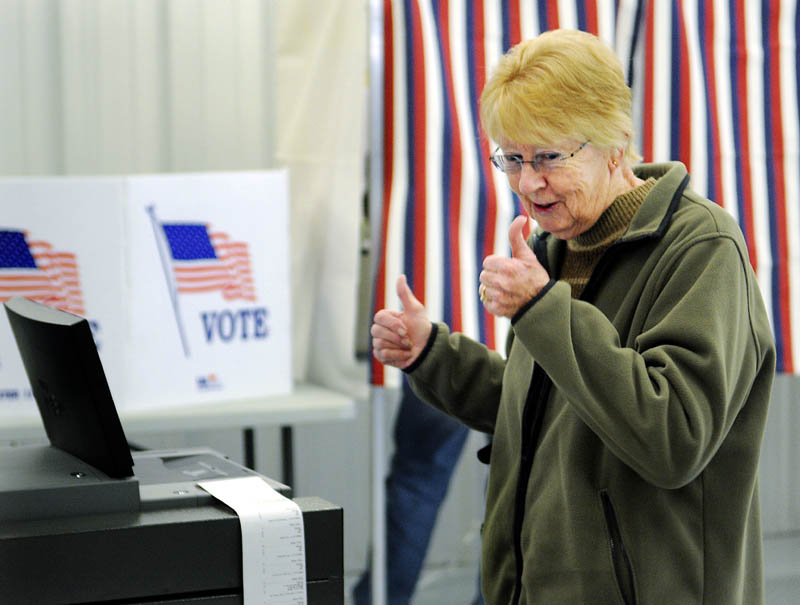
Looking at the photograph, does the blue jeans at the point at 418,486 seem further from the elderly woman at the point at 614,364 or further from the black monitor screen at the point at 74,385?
the black monitor screen at the point at 74,385

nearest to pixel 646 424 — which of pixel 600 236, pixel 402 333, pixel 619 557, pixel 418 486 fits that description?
pixel 619 557

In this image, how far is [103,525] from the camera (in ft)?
3.12

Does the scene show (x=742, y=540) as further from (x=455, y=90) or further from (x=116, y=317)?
(x=455, y=90)

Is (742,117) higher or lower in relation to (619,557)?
higher

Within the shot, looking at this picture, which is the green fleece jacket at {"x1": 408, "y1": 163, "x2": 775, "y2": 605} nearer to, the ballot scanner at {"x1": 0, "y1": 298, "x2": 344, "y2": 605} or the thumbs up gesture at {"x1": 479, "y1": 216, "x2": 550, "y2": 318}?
the thumbs up gesture at {"x1": 479, "y1": 216, "x2": 550, "y2": 318}

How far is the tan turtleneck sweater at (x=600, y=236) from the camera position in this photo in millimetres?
1382

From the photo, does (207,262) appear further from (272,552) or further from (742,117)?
(272,552)

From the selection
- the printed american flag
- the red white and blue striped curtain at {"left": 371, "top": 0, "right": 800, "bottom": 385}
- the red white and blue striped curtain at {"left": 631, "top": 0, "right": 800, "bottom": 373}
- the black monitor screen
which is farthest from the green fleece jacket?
the red white and blue striped curtain at {"left": 631, "top": 0, "right": 800, "bottom": 373}

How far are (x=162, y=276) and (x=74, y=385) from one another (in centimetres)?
160

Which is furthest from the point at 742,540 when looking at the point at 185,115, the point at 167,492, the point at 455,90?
Result: the point at 185,115

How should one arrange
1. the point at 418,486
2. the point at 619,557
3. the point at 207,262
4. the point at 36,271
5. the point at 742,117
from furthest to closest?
the point at 418,486
the point at 742,117
the point at 207,262
the point at 36,271
the point at 619,557

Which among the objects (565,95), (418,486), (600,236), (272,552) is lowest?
(418,486)

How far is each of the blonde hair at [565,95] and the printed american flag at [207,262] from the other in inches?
56.2

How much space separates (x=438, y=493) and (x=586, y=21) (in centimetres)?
145
